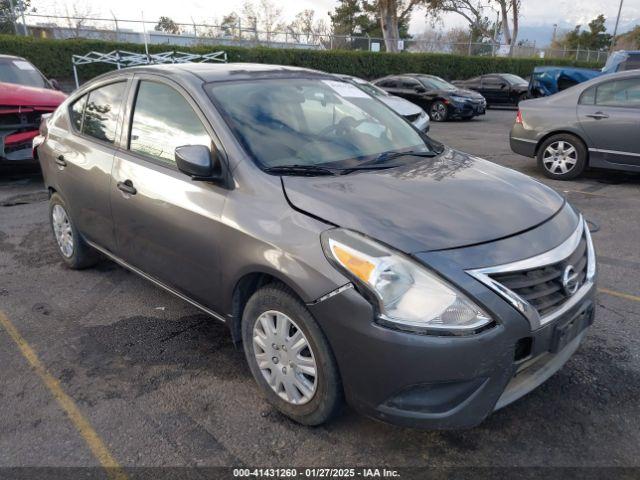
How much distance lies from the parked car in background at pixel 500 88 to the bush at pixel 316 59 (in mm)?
5668

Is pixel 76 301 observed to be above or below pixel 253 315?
below

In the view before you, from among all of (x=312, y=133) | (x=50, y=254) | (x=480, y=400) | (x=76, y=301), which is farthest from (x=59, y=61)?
(x=480, y=400)

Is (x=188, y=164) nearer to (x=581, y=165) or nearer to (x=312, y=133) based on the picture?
(x=312, y=133)

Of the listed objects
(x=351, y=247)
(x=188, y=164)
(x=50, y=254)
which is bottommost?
(x=50, y=254)

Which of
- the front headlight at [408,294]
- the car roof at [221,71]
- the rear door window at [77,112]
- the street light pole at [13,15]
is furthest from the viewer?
the street light pole at [13,15]

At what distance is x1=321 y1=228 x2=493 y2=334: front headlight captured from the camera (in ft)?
6.73

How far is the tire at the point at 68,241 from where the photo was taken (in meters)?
4.29

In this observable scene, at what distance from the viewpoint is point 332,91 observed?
3625 millimetres

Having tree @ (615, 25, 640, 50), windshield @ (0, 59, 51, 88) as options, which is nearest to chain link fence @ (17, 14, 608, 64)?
windshield @ (0, 59, 51, 88)

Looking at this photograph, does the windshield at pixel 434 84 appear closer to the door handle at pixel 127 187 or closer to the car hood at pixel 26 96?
the car hood at pixel 26 96

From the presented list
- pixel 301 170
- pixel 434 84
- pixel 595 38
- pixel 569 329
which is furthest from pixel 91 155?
pixel 595 38

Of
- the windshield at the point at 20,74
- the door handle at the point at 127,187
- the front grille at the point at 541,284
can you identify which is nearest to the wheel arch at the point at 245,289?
the front grille at the point at 541,284

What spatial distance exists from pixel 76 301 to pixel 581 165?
21.8ft

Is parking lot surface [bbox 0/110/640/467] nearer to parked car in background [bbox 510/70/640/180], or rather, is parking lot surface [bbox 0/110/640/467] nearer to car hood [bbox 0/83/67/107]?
parked car in background [bbox 510/70/640/180]
